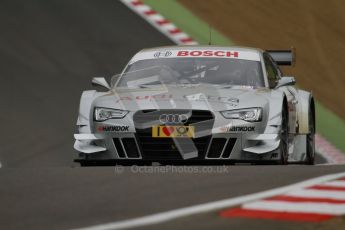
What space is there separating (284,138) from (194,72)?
1374 millimetres

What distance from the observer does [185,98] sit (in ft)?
33.6

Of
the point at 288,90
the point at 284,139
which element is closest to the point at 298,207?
the point at 284,139

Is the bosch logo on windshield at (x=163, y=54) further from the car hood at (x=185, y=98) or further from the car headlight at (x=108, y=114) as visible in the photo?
the car headlight at (x=108, y=114)

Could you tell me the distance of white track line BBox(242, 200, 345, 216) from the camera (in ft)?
18.0

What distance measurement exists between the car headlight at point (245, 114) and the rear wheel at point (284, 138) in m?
0.35

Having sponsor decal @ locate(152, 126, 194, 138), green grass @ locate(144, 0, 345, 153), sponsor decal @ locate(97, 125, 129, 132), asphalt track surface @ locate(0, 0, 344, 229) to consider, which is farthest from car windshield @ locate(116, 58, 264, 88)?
green grass @ locate(144, 0, 345, 153)

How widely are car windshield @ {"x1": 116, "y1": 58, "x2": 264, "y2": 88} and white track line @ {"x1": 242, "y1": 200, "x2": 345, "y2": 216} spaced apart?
18.3 feet

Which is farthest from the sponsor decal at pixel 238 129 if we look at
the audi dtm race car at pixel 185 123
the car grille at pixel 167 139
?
the car grille at pixel 167 139

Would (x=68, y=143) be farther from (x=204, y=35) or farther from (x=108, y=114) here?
(x=204, y=35)

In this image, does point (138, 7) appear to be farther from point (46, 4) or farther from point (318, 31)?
point (318, 31)

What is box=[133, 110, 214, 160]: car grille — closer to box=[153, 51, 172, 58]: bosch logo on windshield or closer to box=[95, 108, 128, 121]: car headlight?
box=[95, 108, 128, 121]: car headlight

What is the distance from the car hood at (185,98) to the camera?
399 inches

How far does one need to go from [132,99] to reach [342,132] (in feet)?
25.1

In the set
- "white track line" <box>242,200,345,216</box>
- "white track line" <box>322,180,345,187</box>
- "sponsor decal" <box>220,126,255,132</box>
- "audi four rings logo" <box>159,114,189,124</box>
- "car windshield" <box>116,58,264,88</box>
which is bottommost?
"sponsor decal" <box>220,126,255,132</box>
